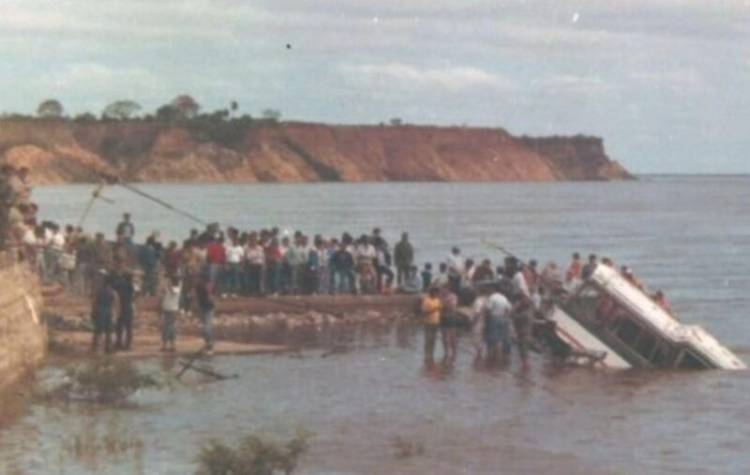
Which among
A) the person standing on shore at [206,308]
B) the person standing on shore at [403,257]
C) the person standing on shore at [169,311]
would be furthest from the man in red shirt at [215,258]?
the person standing on shore at [169,311]

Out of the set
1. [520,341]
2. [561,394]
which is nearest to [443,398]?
[561,394]

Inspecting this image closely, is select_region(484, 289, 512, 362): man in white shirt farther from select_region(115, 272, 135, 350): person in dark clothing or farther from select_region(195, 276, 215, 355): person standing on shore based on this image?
select_region(115, 272, 135, 350): person in dark clothing

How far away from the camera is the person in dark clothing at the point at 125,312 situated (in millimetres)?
28078

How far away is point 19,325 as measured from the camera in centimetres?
2556

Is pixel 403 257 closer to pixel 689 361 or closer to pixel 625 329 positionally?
pixel 625 329

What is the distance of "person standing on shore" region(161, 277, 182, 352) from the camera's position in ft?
92.9

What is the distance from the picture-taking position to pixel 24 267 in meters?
27.4

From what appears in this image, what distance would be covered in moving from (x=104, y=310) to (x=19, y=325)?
2.52 metres

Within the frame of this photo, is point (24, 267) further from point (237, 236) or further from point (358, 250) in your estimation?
point (358, 250)

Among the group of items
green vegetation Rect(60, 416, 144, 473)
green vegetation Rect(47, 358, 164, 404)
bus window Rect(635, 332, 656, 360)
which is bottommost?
green vegetation Rect(60, 416, 144, 473)

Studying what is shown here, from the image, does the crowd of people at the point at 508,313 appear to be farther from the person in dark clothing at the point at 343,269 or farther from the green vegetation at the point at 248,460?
the green vegetation at the point at 248,460

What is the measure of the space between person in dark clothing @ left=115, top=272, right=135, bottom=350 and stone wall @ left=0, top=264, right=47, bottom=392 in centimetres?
115

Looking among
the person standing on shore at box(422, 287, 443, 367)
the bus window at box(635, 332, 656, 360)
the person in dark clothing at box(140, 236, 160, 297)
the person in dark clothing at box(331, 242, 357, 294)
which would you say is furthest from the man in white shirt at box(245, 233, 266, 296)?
the bus window at box(635, 332, 656, 360)

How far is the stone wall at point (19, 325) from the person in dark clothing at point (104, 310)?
0.81 metres
